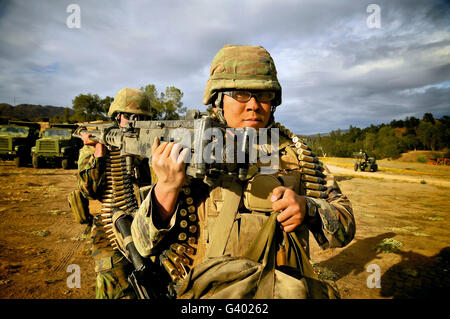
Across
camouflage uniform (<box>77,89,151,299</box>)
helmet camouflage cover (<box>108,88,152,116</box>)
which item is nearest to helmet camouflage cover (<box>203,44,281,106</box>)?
A: camouflage uniform (<box>77,89,151,299</box>)

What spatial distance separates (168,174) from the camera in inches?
60.7

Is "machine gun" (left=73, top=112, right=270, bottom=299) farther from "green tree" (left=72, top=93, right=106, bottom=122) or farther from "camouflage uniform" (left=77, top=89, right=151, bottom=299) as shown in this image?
"green tree" (left=72, top=93, right=106, bottom=122)

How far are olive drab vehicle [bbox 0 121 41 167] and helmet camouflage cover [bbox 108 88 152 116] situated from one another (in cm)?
1658

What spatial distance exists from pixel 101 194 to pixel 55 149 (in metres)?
15.4

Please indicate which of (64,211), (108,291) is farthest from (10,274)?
(64,211)

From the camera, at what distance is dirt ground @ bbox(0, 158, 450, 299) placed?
160 inches

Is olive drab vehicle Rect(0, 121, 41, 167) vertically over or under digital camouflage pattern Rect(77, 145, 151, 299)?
over

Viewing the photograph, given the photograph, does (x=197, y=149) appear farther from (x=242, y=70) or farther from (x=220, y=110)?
(x=242, y=70)

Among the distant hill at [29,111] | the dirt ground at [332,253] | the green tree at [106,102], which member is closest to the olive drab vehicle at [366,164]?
the dirt ground at [332,253]

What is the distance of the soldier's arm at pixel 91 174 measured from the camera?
3.39 m
